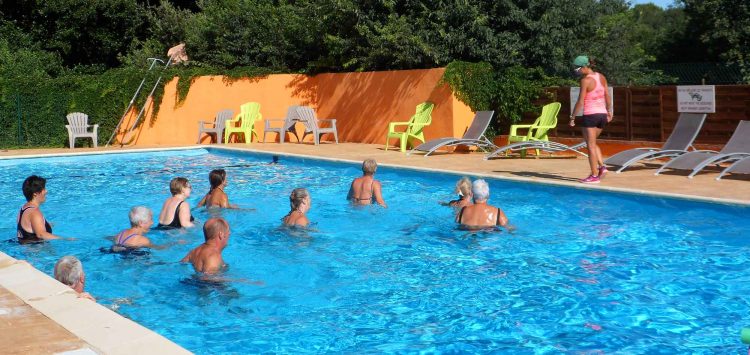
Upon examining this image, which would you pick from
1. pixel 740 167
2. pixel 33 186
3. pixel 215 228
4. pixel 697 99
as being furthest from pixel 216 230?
pixel 697 99

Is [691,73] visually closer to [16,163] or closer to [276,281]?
[16,163]

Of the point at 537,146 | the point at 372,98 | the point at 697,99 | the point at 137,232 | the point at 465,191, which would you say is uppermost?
the point at 372,98

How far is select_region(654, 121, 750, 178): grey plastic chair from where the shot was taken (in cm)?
1091

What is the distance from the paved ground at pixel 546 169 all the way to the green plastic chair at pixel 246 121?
4.11 feet

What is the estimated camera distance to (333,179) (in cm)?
1346

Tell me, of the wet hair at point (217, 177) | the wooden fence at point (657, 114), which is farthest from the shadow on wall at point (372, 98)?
the wet hair at point (217, 177)

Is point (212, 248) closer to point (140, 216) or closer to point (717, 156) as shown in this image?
point (140, 216)

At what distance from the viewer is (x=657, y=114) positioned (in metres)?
14.3

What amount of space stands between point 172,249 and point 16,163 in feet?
32.3

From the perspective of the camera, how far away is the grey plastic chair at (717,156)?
10.9 meters

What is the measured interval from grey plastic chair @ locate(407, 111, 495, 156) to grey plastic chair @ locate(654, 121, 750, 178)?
13.7ft

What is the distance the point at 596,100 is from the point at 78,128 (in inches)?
521

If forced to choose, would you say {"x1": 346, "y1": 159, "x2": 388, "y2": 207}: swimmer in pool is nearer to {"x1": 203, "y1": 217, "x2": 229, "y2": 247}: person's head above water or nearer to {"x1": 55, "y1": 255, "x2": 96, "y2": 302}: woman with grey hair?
{"x1": 203, "y1": 217, "x2": 229, "y2": 247}: person's head above water

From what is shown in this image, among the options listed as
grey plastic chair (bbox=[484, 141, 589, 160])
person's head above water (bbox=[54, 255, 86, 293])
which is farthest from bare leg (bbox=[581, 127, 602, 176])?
person's head above water (bbox=[54, 255, 86, 293])
